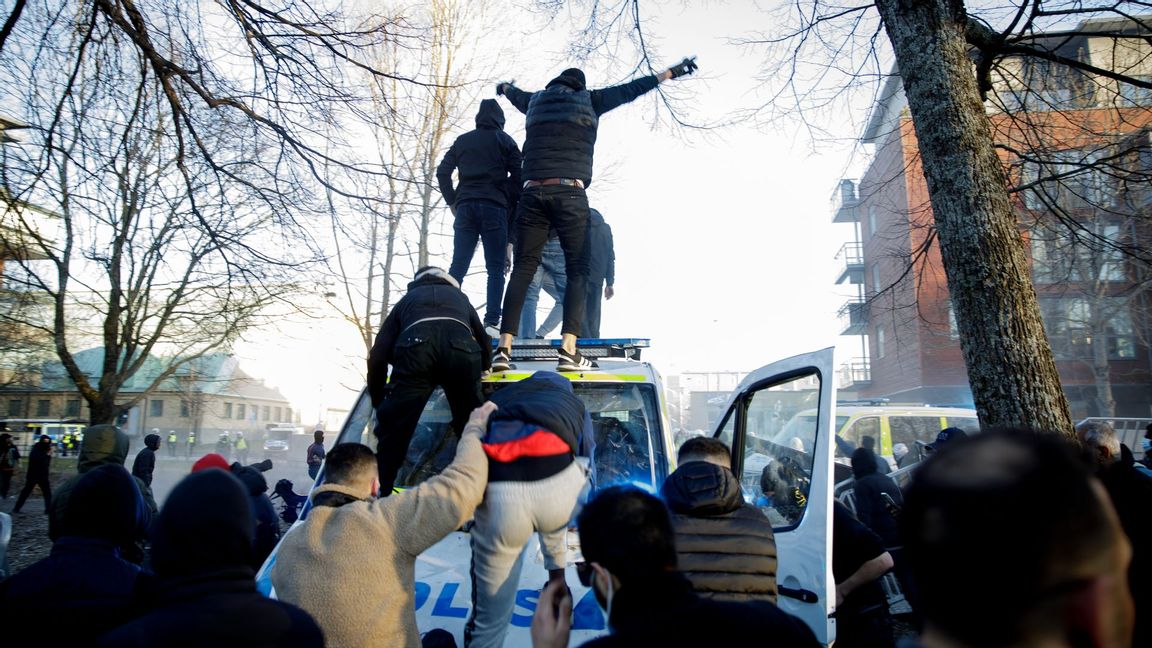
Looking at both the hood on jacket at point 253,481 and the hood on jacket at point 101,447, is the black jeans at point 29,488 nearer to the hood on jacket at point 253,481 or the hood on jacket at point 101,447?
the hood on jacket at point 101,447

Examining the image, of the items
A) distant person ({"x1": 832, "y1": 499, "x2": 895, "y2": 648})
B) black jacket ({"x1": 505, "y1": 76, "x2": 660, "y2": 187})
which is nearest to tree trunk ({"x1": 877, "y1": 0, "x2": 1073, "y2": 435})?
distant person ({"x1": 832, "y1": 499, "x2": 895, "y2": 648})

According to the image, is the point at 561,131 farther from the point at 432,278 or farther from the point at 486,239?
the point at 432,278

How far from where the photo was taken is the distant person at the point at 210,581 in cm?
178

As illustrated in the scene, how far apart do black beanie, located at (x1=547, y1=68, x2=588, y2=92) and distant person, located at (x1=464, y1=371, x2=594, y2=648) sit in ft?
10.7

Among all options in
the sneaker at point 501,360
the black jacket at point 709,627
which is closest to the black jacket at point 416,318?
the sneaker at point 501,360

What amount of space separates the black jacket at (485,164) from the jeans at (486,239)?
0.09 metres

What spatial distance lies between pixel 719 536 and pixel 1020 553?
2120 millimetres

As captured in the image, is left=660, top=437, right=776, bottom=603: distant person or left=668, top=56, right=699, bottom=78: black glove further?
left=668, top=56, right=699, bottom=78: black glove

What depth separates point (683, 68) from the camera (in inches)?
223

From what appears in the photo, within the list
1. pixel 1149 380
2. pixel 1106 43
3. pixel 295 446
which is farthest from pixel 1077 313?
pixel 295 446

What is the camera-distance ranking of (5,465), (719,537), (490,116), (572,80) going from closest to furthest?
(719,537), (572,80), (490,116), (5,465)

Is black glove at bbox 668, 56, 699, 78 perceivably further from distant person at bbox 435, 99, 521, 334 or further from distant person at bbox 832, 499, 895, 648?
distant person at bbox 832, 499, 895, 648

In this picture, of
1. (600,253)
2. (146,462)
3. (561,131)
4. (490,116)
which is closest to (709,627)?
(561,131)

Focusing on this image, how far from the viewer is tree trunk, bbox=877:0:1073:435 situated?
4.02 m
